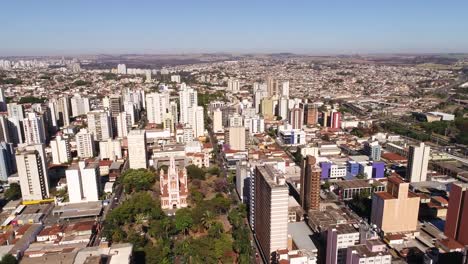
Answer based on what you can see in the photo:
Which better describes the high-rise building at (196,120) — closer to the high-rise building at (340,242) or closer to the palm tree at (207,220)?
the palm tree at (207,220)

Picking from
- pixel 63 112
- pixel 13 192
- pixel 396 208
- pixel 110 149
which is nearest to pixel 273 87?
pixel 63 112

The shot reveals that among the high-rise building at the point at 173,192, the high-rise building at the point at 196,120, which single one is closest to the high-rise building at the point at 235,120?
the high-rise building at the point at 196,120

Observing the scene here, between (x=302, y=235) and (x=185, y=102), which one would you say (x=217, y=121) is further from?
(x=302, y=235)

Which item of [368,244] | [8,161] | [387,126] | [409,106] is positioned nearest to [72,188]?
[8,161]

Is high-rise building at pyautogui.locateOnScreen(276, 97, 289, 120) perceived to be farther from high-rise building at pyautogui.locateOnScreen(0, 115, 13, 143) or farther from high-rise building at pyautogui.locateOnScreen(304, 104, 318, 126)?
high-rise building at pyautogui.locateOnScreen(0, 115, 13, 143)

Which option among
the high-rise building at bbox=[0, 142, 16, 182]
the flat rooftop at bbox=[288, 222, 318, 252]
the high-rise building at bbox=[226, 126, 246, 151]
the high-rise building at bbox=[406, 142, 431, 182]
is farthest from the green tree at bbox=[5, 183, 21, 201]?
the high-rise building at bbox=[406, 142, 431, 182]

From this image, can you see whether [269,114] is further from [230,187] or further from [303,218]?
[303,218]
